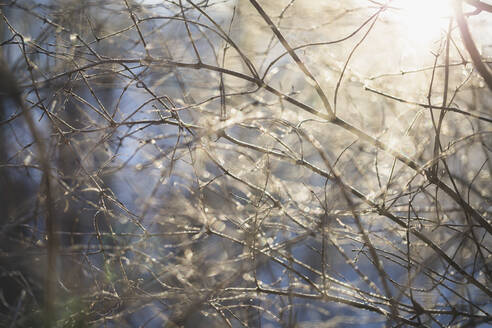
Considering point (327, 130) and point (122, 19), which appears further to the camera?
point (122, 19)

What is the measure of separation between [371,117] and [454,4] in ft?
2.78

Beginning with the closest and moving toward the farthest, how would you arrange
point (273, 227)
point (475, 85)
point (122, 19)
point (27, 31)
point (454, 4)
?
point (454, 4) → point (273, 227) → point (475, 85) → point (27, 31) → point (122, 19)

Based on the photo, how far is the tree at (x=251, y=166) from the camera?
2.78ft

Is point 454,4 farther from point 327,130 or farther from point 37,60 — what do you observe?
point 37,60

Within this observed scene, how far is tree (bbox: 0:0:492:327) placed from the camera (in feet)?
2.78

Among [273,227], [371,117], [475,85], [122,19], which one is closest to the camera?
[273,227]

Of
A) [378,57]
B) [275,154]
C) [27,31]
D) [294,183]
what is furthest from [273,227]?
[27,31]

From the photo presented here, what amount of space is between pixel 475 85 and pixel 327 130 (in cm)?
50

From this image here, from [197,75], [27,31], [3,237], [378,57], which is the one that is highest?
[378,57]

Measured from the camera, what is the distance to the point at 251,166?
108 centimetres

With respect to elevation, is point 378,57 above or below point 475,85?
above

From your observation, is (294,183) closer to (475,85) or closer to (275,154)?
(275,154)

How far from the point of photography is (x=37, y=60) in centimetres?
132

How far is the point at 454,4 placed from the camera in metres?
0.69
